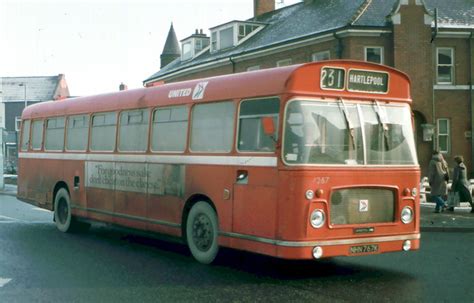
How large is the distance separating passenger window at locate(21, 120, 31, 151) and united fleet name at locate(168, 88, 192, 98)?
6.36 metres

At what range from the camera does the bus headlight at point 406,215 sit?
9.03m

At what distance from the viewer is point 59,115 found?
47.6ft

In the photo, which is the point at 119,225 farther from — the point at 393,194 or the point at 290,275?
the point at 393,194

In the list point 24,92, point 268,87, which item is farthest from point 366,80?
point 24,92

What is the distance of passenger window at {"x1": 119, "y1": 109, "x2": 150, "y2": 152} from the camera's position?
11477 millimetres

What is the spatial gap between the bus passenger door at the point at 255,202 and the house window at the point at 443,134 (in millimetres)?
23331

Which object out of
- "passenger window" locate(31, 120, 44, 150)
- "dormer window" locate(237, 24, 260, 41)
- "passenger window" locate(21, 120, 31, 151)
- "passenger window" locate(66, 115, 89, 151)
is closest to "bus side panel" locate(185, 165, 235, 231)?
"passenger window" locate(66, 115, 89, 151)

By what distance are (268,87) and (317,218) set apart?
1.85 m

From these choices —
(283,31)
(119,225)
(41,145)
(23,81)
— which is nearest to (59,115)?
(41,145)

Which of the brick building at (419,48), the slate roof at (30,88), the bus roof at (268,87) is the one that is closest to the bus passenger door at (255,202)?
the bus roof at (268,87)

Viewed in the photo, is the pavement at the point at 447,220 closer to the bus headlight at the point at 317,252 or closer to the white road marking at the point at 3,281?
the bus headlight at the point at 317,252

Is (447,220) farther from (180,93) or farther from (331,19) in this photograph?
(331,19)

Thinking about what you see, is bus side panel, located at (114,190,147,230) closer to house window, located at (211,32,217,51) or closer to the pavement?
the pavement

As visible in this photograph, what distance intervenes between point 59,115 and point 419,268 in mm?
8576
